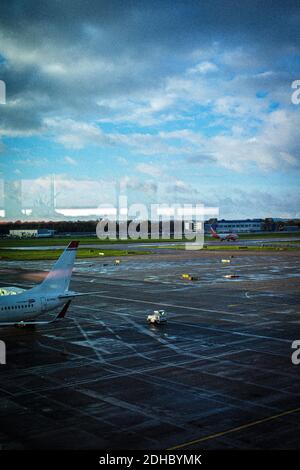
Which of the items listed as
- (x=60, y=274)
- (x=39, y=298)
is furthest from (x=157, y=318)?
(x=39, y=298)

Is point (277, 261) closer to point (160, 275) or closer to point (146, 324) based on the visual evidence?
point (160, 275)

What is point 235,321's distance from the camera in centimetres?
4553

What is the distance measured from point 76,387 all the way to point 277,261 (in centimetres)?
8911

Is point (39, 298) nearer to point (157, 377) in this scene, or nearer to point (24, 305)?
point (24, 305)

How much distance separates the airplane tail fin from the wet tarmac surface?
14.0ft


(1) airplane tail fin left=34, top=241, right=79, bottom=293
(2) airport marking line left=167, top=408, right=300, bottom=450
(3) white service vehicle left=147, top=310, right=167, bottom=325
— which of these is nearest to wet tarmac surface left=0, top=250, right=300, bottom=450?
(2) airport marking line left=167, top=408, right=300, bottom=450

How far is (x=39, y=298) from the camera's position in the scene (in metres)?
38.7

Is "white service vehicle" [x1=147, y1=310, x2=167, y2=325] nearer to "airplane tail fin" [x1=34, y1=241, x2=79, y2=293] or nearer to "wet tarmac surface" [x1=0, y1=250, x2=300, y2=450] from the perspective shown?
"wet tarmac surface" [x1=0, y1=250, x2=300, y2=450]

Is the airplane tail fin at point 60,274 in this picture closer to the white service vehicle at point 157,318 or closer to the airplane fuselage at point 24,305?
the airplane fuselage at point 24,305

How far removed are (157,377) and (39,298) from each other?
14193 mm

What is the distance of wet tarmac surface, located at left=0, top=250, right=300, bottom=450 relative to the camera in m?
20.9

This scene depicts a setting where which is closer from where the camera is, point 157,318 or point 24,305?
point 24,305

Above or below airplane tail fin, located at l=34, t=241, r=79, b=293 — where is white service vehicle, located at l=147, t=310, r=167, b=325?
below
